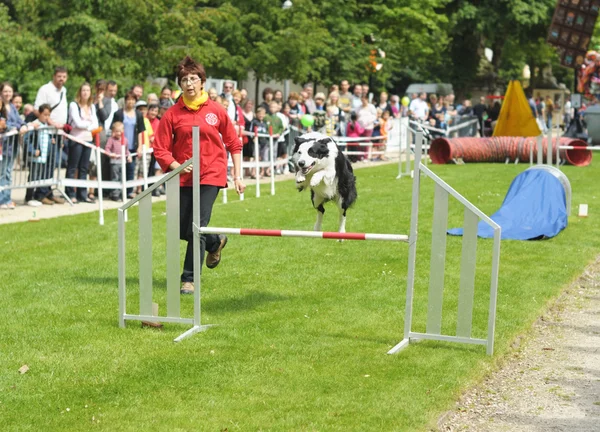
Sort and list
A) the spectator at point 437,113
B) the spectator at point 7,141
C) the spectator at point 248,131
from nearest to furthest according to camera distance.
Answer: the spectator at point 7,141 < the spectator at point 248,131 < the spectator at point 437,113

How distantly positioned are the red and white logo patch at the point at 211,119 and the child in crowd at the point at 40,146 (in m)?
7.87

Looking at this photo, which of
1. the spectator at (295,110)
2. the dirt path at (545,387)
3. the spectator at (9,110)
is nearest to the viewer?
the dirt path at (545,387)

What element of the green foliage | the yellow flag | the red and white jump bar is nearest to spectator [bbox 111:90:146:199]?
the yellow flag

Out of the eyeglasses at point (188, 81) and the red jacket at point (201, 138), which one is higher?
the eyeglasses at point (188, 81)

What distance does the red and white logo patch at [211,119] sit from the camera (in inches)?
359

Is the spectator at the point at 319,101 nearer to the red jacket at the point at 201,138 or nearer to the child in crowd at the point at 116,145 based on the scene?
the child in crowd at the point at 116,145

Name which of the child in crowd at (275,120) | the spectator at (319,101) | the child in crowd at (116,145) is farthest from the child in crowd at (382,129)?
the child in crowd at (116,145)

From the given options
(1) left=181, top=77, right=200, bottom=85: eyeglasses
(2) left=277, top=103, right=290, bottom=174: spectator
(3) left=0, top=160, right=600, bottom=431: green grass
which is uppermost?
(1) left=181, top=77, right=200, bottom=85: eyeglasses

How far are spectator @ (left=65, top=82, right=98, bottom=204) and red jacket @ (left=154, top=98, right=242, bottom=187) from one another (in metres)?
8.12

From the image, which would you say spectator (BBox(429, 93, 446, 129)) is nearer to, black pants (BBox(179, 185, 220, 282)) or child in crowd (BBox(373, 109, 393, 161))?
child in crowd (BBox(373, 109, 393, 161))

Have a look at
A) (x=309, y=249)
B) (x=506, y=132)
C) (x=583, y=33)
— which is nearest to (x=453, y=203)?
(x=506, y=132)

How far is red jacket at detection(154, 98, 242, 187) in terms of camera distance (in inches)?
358

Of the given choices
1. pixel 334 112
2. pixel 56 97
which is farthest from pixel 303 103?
pixel 56 97

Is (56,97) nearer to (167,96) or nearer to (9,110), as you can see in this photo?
(9,110)
